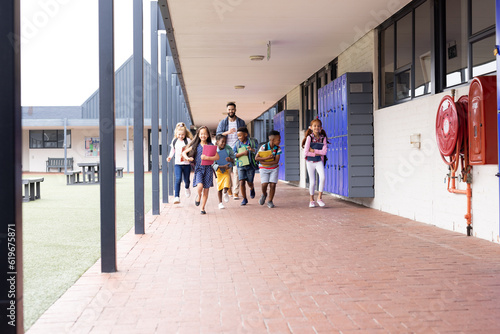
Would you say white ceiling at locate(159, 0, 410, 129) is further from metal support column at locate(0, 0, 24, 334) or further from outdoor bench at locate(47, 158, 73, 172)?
outdoor bench at locate(47, 158, 73, 172)

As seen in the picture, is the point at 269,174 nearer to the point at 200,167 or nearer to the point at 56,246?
the point at 200,167

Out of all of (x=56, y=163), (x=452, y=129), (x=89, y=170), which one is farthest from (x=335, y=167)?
(x=56, y=163)

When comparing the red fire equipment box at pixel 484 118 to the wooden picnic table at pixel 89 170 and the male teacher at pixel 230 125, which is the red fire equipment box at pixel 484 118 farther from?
the wooden picnic table at pixel 89 170

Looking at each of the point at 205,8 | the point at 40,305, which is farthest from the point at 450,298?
the point at 205,8

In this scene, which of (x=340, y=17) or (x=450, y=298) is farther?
(x=340, y=17)

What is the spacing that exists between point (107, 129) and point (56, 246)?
2228 millimetres

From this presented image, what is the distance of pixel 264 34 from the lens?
32.6 feet

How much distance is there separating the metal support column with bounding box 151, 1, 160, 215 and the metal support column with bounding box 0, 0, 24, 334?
6.79m

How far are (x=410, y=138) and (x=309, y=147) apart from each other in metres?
2.17

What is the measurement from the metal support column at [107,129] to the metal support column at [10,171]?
2317 mm

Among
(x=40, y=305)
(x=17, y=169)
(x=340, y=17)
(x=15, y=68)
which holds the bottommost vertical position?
(x=40, y=305)

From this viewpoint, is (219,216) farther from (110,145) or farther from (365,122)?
(110,145)

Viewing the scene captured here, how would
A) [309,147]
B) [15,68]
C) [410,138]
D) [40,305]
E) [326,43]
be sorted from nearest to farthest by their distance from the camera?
1. [15,68]
2. [40,305]
3. [410,138]
4. [309,147]
5. [326,43]

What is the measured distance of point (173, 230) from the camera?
7.24m
